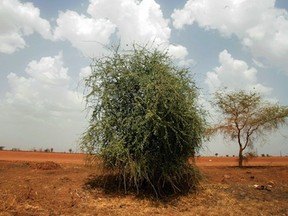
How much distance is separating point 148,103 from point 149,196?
3.26 meters

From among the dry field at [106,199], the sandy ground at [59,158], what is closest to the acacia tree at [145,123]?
the dry field at [106,199]

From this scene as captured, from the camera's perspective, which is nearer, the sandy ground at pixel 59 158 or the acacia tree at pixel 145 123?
the acacia tree at pixel 145 123

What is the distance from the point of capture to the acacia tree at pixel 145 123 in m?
13.0

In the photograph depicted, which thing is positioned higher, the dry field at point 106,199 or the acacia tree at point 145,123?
the acacia tree at point 145,123

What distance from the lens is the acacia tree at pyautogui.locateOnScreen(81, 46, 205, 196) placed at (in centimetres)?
1301

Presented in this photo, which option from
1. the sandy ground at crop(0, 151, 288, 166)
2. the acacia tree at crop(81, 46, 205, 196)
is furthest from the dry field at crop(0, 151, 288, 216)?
the sandy ground at crop(0, 151, 288, 166)

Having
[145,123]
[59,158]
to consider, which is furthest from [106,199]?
[59,158]

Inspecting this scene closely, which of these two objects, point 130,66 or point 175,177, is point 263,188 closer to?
point 175,177

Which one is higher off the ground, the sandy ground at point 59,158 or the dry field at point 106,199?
the sandy ground at point 59,158

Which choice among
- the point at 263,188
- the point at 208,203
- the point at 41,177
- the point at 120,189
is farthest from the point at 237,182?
the point at 41,177

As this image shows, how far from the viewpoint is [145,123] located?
13023mm

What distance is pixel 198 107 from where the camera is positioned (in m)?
14.3

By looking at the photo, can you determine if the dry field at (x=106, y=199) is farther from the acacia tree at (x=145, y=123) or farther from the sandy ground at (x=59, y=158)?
the sandy ground at (x=59, y=158)

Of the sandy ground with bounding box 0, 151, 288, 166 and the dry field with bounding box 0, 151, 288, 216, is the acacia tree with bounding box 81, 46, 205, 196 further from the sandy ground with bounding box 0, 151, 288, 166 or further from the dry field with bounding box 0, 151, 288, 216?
the sandy ground with bounding box 0, 151, 288, 166
